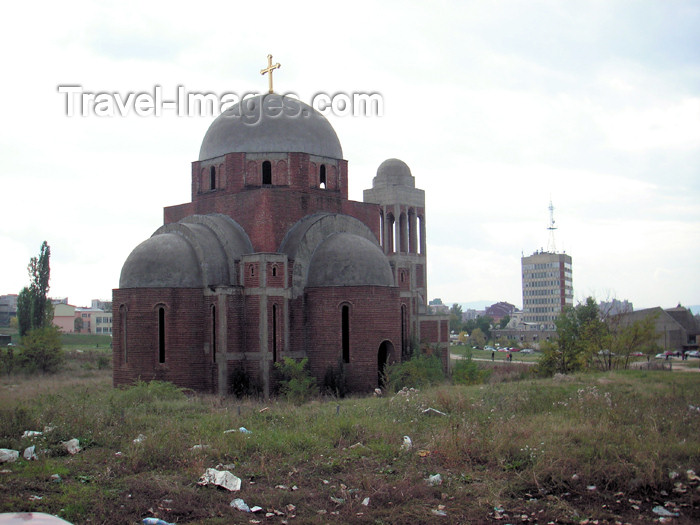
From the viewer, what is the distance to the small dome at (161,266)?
856 inches

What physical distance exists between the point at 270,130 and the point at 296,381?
31.1 feet

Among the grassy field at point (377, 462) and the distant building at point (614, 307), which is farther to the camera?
the distant building at point (614, 307)

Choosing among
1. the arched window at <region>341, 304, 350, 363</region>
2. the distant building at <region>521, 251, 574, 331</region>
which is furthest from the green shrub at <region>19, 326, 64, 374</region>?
the distant building at <region>521, 251, 574, 331</region>

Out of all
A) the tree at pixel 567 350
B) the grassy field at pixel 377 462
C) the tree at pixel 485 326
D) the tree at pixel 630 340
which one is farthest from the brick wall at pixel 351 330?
the tree at pixel 485 326

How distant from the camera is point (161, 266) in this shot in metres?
21.8

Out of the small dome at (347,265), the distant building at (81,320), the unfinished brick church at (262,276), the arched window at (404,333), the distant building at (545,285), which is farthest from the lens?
the distant building at (545,285)

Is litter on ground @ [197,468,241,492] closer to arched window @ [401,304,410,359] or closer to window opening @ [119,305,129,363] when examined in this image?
window opening @ [119,305,129,363]

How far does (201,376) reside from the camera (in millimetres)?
21531

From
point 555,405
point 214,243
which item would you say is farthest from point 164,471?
point 214,243

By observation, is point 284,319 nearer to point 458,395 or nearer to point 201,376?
point 201,376

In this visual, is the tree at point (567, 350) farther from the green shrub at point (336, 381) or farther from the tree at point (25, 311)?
the tree at point (25, 311)

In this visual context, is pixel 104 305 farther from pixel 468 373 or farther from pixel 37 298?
pixel 468 373

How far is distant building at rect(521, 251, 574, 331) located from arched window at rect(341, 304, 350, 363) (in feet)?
274

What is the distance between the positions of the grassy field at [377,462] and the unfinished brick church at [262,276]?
7.30m
